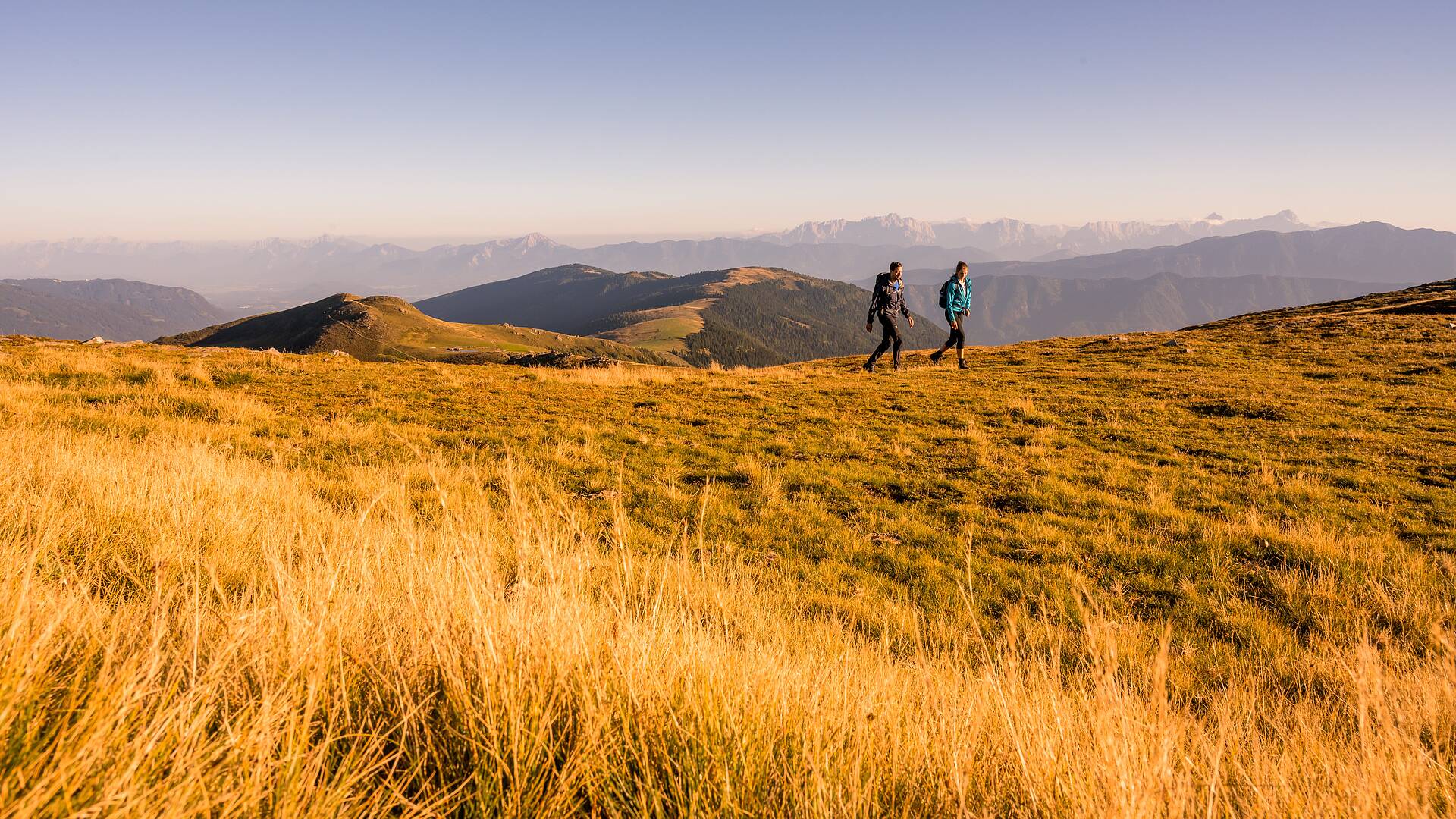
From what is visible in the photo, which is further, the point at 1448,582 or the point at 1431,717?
the point at 1448,582

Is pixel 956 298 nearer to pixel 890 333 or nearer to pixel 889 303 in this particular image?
pixel 889 303

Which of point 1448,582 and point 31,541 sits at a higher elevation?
point 31,541

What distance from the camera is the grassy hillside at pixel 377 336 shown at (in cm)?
14775

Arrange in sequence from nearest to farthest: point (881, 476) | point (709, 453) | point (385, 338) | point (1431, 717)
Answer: point (1431, 717) → point (881, 476) → point (709, 453) → point (385, 338)

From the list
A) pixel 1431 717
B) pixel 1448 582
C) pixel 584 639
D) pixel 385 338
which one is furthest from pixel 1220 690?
pixel 385 338

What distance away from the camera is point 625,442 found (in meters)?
9.88

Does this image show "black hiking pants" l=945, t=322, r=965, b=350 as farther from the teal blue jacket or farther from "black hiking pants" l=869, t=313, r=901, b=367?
"black hiking pants" l=869, t=313, r=901, b=367

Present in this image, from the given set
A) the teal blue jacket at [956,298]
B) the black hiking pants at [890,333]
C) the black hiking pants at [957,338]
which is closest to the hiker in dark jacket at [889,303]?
the black hiking pants at [890,333]

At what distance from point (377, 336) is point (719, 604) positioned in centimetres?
17908

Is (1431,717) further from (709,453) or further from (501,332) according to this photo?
(501,332)

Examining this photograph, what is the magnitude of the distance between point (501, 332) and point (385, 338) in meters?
35.5

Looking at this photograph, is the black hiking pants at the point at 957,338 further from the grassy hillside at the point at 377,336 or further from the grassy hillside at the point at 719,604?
the grassy hillside at the point at 377,336

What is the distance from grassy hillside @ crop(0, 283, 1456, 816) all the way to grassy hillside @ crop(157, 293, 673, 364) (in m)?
130

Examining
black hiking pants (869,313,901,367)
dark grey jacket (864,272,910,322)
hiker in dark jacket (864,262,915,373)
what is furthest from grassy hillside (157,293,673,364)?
dark grey jacket (864,272,910,322)
